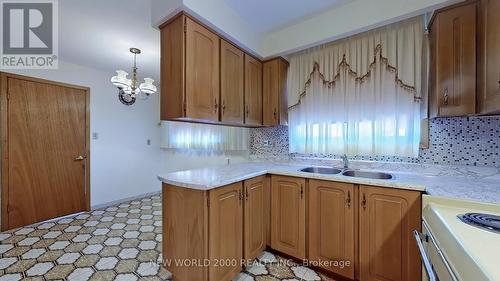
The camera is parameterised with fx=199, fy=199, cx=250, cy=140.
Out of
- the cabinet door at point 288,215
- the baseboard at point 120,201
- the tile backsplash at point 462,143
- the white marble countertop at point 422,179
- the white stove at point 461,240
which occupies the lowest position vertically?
the baseboard at point 120,201

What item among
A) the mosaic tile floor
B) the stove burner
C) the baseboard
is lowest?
the mosaic tile floor

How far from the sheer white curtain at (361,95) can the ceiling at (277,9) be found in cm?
43

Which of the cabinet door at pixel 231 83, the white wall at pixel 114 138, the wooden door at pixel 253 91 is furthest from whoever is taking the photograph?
the white wall at pixel 114 138

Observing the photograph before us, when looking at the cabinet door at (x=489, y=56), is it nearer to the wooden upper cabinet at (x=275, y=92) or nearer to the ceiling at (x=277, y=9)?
the ceiling at (x=277, y=9)

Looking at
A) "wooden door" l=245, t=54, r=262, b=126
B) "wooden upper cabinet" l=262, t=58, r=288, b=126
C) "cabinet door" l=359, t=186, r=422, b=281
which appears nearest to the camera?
"cabinet door" l=359, t=186, r=422, b=281

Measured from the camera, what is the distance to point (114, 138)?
138 inches

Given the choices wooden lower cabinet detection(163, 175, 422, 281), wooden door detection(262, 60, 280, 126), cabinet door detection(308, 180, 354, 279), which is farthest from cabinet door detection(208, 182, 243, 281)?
wooden door detection(262, 60, 280, 126)

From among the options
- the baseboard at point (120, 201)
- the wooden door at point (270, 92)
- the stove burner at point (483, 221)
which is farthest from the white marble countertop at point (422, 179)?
the baseboard at point (120, 201)

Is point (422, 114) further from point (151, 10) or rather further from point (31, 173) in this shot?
point (31, 173)

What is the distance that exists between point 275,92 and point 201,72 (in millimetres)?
1059

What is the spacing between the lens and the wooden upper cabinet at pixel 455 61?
1.40 metres

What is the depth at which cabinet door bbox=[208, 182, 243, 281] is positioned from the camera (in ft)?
4.65

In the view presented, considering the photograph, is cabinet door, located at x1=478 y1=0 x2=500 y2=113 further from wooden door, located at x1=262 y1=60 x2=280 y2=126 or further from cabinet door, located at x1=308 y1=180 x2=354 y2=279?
wooden door, located at x1=262 y1=60 x2=280 y2=126

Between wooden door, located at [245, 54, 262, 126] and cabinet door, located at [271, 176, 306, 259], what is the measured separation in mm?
807
